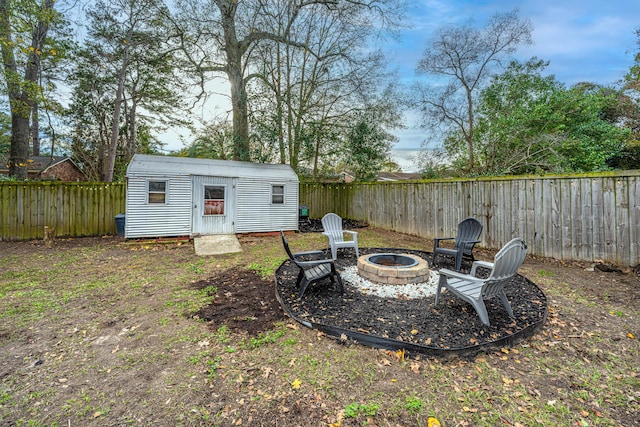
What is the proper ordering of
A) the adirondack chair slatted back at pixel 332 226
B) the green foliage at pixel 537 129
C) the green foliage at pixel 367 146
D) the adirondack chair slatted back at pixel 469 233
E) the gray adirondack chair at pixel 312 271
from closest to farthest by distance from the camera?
the gray adirondack chair at pixel 312 271
the adirondack chair slatted back at pixel 469 233
the adirondack chair slatted back at pixel 332 226
the green foliage at pixel 537 129
the green foliage at pixel 367 146

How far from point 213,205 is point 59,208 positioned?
4.55 metres

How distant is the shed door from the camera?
844 centimetres

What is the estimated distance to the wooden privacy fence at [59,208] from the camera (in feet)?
25.4

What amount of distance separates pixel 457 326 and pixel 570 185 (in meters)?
4.48

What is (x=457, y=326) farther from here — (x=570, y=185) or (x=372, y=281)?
(x=570, y=185)

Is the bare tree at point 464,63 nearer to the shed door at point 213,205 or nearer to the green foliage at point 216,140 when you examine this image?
the green foliage at point 216,140

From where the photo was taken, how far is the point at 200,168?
28.3 ft

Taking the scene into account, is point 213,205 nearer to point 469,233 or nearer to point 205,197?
point 205,197

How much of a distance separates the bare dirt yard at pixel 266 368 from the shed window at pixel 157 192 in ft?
13.6

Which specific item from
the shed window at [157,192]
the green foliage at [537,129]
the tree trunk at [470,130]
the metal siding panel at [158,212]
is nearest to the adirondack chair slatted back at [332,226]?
the metal siding panel at [158,212]

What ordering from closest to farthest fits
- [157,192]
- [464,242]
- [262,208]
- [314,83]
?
[464,242] < [157,192] < [262,208] < [314,83]

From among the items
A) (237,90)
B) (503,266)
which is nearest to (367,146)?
(237,90)

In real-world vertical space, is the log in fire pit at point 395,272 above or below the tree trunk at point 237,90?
below

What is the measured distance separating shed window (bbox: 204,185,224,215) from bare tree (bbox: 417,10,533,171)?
8.82 meters
